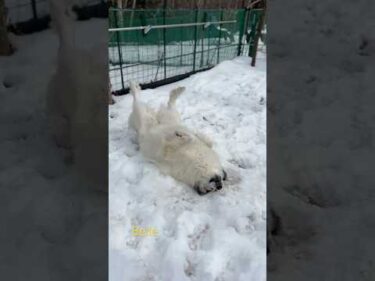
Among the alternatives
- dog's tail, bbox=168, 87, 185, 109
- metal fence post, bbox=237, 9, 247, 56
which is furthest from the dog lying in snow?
metal fence post, bbox=237, 9, 247, 56

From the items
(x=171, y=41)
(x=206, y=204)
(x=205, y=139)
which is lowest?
(x=206, y=204)

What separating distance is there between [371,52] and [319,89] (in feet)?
0.60

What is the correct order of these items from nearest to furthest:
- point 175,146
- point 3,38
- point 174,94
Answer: point 3,38 < point 174,94 < point 175,146

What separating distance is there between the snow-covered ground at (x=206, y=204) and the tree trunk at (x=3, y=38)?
0.18 m

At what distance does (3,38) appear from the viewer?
0.66m

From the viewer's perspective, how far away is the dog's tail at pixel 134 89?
74 cm

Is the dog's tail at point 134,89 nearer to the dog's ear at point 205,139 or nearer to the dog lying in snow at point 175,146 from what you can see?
the dog lying in snow at point 175,146

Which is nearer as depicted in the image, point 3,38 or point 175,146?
point 3,38

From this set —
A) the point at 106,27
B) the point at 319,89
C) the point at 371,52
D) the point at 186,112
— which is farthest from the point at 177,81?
the point at 371,52

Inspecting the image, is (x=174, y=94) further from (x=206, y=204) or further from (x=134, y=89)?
(x=206, y=204)

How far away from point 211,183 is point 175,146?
0.19 m

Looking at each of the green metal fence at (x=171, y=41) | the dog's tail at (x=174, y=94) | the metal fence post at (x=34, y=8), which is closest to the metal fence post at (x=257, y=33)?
the green metal fence at (x=171, y=41)

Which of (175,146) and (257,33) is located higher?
(257,33)

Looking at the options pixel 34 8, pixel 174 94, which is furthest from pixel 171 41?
pixel 34 8
